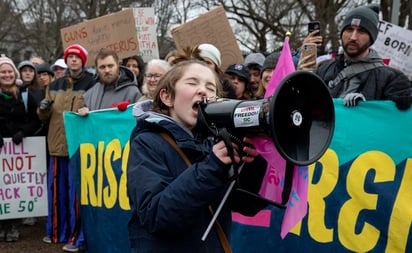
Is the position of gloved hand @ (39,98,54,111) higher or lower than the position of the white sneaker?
higher

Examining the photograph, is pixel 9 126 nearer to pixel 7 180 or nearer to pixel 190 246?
pixel 7 180

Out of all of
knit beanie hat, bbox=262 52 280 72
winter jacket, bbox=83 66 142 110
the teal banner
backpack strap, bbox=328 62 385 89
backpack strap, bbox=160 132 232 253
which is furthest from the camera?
winter jacket, bbox=83 66 142 110

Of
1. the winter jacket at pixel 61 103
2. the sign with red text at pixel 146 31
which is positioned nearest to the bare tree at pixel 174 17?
the sign with red text at pixel 146 31

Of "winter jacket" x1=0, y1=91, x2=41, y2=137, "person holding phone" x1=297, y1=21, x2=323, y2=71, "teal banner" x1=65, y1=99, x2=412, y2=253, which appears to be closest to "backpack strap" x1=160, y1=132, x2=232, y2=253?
"person holding phone" x1=297, y1=21, x2=323, y2=71

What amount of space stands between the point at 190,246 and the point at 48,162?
14.3 ft

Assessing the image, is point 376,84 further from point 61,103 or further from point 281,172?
point 61,103

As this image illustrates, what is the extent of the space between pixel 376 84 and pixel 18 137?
12.2 feet

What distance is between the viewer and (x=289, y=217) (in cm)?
160

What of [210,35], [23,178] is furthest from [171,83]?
[23,178]

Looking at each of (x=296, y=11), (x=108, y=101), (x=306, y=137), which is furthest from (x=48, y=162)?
(x=296, y=11)

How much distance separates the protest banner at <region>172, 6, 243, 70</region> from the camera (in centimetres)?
527

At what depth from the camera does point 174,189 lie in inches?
59.1

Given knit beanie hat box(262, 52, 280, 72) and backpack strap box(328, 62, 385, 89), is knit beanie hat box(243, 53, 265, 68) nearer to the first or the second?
knit beanie hat box(262, 52, 280, 72)

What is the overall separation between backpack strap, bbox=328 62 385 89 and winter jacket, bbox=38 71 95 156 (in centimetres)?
254
